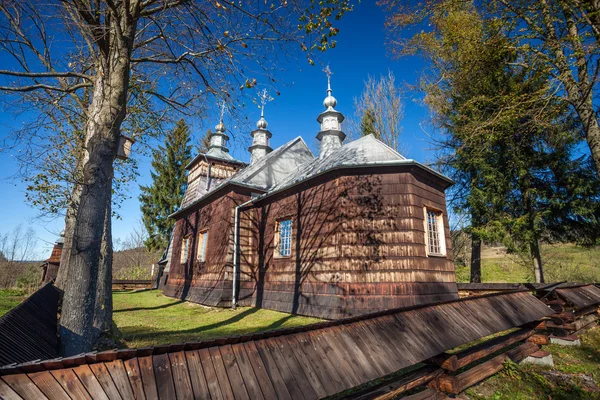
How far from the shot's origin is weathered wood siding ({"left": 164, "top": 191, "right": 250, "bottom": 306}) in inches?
465

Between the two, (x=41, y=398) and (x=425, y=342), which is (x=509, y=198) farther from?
(x=41, y=398)

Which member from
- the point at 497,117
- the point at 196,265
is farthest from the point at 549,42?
the point at 196,265

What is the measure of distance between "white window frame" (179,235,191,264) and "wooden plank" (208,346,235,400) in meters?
15.0

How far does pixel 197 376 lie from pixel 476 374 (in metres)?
3.98

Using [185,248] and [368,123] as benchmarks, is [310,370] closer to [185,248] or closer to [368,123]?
[185,248]

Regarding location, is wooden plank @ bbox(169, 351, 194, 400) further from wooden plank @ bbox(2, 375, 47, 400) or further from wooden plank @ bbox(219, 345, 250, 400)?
wooden plank @ bbox(2, 375, 47, 400)

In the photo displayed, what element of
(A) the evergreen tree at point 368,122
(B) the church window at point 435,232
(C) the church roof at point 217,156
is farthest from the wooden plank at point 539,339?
(C) the church roof at point 217,156

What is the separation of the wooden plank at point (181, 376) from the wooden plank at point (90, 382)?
0.35 meters

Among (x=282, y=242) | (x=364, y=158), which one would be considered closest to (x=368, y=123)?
(x=364, y=158)

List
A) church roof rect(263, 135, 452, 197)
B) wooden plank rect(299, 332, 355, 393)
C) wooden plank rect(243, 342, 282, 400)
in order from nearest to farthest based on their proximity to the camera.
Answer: wooden plank rect(243, 342, 282, 400)
wooden plank rect(299, 332, 355, 393)
church roof rect(263, 135, 452, 197)

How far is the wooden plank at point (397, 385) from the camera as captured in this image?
2883mm

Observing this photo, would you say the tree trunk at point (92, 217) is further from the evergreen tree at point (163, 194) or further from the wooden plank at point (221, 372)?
the evergreen tree at point (163, 194)

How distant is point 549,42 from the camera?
26.2 ft

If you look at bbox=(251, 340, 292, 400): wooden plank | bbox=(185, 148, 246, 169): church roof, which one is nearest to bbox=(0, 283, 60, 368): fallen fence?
bbox=(251, 340, 292, 400): wooden plank
